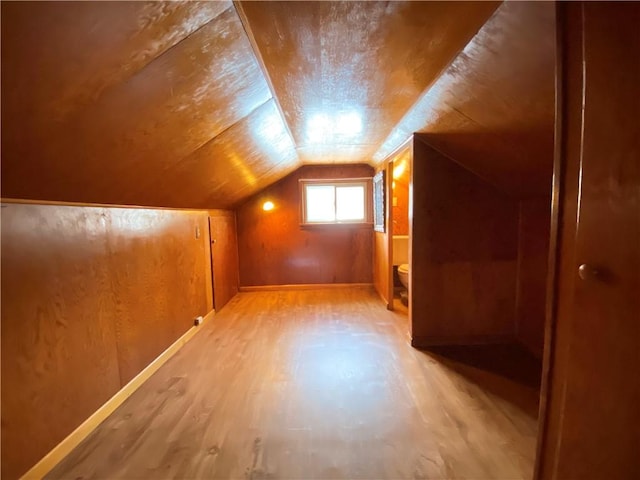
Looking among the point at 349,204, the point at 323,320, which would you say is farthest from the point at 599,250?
the point at 349,204

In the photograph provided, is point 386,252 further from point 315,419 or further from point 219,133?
point 219,133

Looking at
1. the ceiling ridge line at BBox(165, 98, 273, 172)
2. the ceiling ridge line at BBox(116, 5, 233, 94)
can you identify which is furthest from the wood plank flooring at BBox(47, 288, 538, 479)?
the ceiling ridge line at BBox(116, 5, 233, 94)

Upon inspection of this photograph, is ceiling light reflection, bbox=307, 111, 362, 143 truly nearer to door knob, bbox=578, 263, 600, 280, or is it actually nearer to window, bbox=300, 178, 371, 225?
window, bbox=300, 178, 371, 225

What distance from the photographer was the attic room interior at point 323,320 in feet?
2.34

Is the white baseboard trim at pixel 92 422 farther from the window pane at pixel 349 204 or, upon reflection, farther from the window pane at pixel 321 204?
the window pane at pixel 349 204

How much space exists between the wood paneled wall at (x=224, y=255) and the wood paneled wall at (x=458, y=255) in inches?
93.9

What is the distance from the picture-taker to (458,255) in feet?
Result: 8.20

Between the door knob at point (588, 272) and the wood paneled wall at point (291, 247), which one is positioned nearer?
the door knob at point (588, 272)

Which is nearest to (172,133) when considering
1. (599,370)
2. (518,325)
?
(599,370)

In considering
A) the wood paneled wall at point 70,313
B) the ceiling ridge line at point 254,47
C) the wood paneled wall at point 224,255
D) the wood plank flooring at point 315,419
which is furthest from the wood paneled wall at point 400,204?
the wood paneled wall at point 70,313

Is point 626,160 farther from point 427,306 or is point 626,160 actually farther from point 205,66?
point 427,306

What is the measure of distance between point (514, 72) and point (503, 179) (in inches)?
48.0

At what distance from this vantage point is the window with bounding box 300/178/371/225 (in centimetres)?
449

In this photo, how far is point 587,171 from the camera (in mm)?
695
